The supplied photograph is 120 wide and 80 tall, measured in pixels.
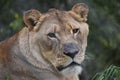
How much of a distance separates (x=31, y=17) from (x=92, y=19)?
175 inches

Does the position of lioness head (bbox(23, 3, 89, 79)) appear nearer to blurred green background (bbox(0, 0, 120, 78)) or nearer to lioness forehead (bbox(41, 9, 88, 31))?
lioness forehead (bbox(41, 9, 88, 31))

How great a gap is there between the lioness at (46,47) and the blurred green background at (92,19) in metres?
3.60

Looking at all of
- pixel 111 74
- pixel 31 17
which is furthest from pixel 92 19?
pixel 111 74

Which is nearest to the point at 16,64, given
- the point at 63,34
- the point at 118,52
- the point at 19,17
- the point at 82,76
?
the point at 63,34

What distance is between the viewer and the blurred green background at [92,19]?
1198 cm

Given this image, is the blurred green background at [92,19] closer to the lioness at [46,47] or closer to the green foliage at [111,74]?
the lioness at [46,47]

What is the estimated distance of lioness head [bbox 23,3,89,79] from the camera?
7418mm

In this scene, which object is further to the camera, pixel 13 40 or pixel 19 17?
pixel 19 17

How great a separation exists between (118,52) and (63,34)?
20.3 feet

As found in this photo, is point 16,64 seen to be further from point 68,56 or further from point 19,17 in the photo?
point 19,17

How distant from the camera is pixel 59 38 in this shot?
7609 mm

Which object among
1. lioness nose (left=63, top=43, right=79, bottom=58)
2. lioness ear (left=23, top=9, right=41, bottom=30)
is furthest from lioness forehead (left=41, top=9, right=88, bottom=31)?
lioness nose (left=63, top=43, right=79, bottom=58)

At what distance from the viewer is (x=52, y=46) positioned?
25.1ft

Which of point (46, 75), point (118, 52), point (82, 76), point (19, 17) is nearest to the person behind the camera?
point (46, 75)
